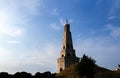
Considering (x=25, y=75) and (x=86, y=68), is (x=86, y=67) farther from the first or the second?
(x=25, y=75)

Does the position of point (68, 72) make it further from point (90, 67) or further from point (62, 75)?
point (90, 67)

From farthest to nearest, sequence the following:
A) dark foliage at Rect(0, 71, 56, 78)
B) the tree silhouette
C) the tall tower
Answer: the tall tower
dark foliage at Rect(0, 71, 56, 78)
the tree silhouette

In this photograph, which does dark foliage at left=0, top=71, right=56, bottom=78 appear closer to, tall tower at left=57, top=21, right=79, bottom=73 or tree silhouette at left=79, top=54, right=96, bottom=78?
tree silhouette at left=79, top=54, right=96, bottom=78

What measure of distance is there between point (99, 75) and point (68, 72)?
417 inches

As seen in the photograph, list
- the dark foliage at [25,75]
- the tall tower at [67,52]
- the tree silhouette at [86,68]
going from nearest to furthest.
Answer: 1. the tree silhouette at [86,68]
2. the dark foliage at [25,75]
3. the tall tower at [67,52]

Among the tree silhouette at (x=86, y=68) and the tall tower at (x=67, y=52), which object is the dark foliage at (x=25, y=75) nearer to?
the tree silhouette at (x=86, y=68)

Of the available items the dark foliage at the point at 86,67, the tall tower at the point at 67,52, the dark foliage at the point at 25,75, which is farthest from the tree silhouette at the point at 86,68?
the tall tower at the point at 67,52

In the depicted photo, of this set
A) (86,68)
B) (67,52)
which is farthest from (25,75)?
(67,52)

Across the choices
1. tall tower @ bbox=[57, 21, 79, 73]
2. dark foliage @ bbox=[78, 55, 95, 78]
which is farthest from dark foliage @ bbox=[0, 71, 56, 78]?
tall tower @ bbox=[57, 21, 79, 73]

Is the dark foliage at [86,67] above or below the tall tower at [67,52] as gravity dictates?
below

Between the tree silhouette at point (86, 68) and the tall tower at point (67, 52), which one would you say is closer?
the tree silhouette at point (86, 68)

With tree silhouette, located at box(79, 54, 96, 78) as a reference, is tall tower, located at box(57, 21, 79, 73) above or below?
above

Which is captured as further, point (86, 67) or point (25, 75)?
point (25, 75)

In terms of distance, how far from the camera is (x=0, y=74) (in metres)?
90.6
